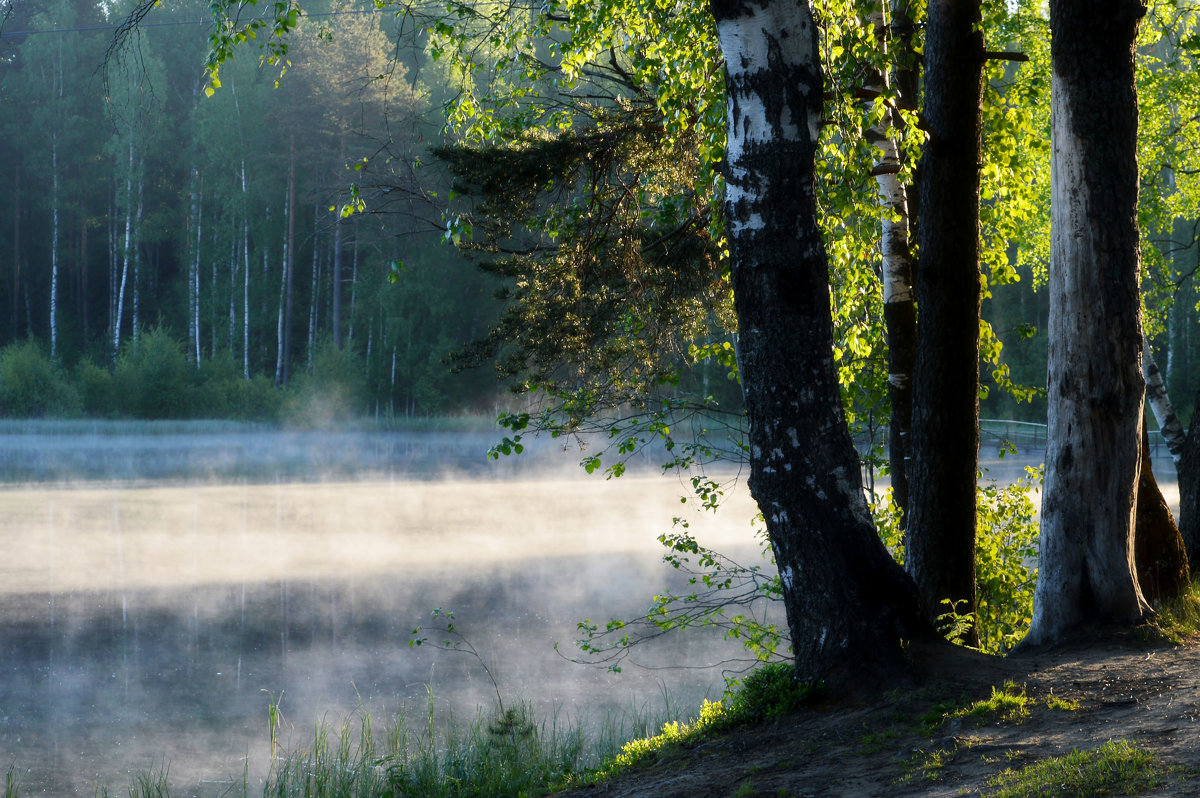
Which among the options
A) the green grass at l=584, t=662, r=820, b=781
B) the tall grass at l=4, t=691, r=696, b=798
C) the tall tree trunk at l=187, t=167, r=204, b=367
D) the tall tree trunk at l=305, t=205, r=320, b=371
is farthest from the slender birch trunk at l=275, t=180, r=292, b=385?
the green grass at l=584, t=662, r=820, b=781

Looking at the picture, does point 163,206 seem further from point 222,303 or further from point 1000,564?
point 1000,564

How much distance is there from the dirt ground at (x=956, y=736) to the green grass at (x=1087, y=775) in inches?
1.9

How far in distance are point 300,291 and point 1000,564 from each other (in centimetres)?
3704

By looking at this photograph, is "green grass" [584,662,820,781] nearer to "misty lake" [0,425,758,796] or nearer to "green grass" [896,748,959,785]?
"green grass" [896,748,959,785]

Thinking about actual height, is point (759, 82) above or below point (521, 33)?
below

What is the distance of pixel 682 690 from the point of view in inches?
351

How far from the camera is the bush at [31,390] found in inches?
1173

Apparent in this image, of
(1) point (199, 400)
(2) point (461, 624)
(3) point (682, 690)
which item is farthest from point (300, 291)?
(3) point (682, 690)

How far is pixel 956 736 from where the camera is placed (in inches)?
140

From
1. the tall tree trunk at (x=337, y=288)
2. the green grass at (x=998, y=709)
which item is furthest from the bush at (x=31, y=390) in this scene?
the green grass at (x=998, y=709)

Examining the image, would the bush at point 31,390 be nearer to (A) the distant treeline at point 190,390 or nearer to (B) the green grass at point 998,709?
(A) the distant treeline at point 190,390

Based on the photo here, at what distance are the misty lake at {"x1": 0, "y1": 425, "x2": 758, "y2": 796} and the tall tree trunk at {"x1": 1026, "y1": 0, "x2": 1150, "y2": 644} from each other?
160 inches

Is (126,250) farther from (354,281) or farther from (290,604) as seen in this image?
(290,604)

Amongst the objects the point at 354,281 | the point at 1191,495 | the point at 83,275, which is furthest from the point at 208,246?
the point at 1191,495
